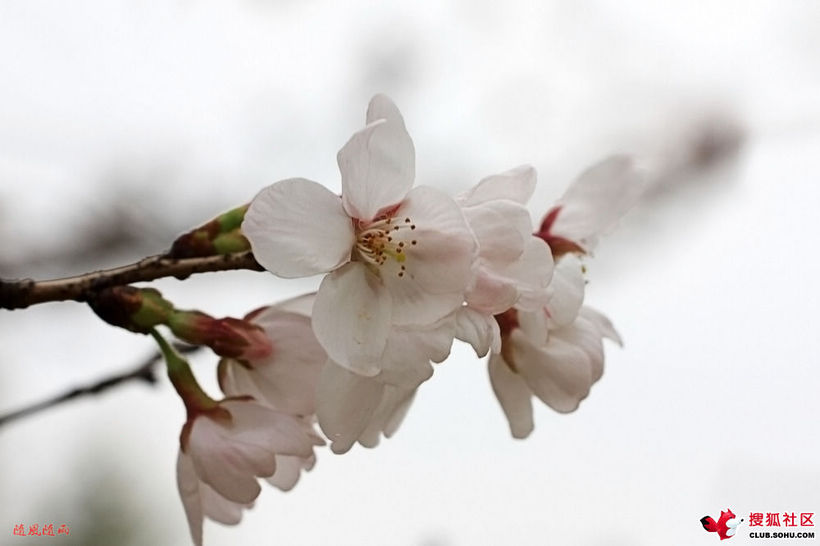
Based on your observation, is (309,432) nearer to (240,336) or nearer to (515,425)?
(240,336)

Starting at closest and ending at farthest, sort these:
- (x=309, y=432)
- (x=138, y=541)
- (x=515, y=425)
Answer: (x=309, y=432)
(x=515, y=425)
(x=138, y=541)

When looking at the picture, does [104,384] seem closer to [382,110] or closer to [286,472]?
[286,472]

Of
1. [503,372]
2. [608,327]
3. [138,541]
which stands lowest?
[138,541]

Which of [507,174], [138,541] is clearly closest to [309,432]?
[507,174]

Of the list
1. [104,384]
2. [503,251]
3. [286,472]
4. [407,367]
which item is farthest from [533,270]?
[104,384]

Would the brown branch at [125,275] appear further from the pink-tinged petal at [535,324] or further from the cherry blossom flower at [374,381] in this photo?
the pink-tinged petal at [535,324]

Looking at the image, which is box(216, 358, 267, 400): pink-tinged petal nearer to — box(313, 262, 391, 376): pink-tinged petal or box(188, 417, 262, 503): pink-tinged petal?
box(188, 417, 262, 503): pink-tinged petal

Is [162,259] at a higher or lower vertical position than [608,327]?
lower

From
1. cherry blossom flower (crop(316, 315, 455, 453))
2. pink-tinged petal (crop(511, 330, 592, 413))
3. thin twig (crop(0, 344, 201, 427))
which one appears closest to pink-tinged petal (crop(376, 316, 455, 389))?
cherry blossom flower (crop(316, 315, 455, 453))
